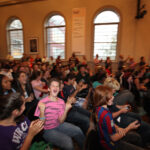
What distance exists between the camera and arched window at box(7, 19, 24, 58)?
408 inches

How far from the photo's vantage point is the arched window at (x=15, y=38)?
10352 millimetres

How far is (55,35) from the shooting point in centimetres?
955

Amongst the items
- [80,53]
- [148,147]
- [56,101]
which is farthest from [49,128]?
[80,53]

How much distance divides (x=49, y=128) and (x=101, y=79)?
5.66 ft

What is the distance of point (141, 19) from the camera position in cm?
731


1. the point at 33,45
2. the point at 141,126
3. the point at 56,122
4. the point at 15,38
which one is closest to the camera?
the point at 56,122

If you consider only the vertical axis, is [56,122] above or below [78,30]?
below

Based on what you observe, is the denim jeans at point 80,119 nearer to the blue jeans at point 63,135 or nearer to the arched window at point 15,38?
the blue jeans at point 63,135

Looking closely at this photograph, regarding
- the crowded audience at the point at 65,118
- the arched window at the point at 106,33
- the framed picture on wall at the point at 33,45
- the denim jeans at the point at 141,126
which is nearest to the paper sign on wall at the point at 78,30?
the arched window at the point at 106,33

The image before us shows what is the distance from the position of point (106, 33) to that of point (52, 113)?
8.01 m

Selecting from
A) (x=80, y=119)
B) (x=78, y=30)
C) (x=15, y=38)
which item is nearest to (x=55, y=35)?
(x=78, y=30)

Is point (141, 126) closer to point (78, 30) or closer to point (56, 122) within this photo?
point (56, 122)

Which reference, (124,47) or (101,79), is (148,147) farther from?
(124,47)

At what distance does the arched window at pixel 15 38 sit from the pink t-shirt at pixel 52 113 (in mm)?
10194
